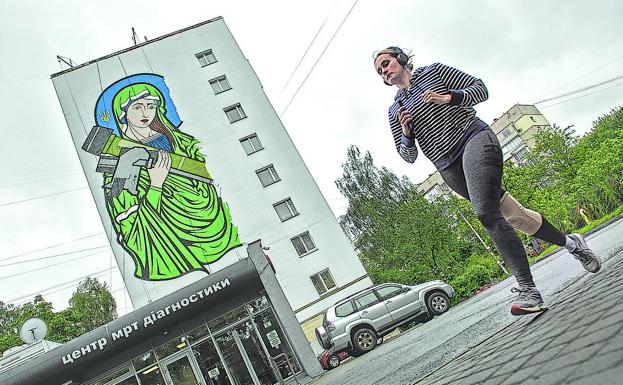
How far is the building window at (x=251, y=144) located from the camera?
27.1 meters

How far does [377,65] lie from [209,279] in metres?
12.4

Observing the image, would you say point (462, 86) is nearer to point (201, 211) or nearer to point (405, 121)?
point (405, 121)

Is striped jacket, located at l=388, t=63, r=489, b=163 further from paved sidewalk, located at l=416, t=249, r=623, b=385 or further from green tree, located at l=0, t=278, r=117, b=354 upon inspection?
green tree, located at l=0, t=278, r=117, b=354

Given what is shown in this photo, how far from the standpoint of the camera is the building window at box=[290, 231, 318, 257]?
24.3m

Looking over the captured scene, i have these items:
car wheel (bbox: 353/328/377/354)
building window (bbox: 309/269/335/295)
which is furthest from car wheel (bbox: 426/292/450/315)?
building window (bbox: 309/269/335/295)

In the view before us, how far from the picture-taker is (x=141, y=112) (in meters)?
25.1

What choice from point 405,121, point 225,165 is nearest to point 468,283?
point 225,165

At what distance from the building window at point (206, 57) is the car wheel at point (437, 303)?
22.9m

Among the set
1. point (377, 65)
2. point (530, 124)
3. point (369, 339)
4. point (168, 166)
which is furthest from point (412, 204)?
point (530, 124)

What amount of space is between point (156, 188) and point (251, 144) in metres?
6.78

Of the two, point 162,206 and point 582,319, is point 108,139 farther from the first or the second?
point 582,319

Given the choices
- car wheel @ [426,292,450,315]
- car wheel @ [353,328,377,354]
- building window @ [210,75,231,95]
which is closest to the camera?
car wheel @ [353,328,377,354]

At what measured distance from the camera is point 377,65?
3.15 metres

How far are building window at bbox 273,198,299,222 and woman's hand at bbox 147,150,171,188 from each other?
6329mm
